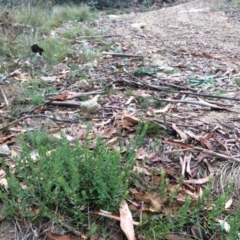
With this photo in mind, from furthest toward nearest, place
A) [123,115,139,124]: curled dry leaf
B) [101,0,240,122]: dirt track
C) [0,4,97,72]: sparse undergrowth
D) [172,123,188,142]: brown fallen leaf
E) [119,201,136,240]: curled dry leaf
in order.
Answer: [0,4,97,72]: sparse undergrowth < [101,0,240,122]: dirt track < [123,115,139,124]: curled dry leaf < [172,123,188,142]: brown fallen leaf < [119,201,136,240]: curled dry leaf

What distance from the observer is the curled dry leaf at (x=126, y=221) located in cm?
137

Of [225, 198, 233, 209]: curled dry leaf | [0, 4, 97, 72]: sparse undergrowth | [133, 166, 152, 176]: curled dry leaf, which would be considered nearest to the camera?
[225, 198, 233, 209]: curled dry leaf

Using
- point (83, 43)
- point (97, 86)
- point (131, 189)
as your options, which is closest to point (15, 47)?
point (83, 43)

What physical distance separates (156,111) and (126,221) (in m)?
1.01

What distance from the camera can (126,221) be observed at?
1399mm

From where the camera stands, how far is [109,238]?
1387mm

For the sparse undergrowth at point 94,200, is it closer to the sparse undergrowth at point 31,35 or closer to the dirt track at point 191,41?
the dirt track at point 191,41

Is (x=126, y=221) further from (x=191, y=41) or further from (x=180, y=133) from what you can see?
(x=191, y=41)

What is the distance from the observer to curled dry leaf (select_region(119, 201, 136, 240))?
1.37 meters

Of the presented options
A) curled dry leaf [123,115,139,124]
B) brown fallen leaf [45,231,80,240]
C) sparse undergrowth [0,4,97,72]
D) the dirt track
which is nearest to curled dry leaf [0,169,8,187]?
brown fallen leaf [45,231,80,240]

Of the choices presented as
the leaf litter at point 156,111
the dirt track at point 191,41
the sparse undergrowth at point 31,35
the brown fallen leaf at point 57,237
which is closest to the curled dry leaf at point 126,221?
the leaf litter at point 156,111

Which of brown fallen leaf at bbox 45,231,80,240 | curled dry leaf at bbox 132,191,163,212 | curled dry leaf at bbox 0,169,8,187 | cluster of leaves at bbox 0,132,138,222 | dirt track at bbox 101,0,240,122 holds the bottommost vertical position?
dirt track at bbox 101,0,240,122

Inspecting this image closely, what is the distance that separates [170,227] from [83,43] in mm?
3312

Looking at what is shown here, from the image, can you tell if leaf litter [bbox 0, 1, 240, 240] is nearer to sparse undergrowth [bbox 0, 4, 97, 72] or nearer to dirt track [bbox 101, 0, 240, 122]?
dirt track [bbox 101, 0, 240, 122]
